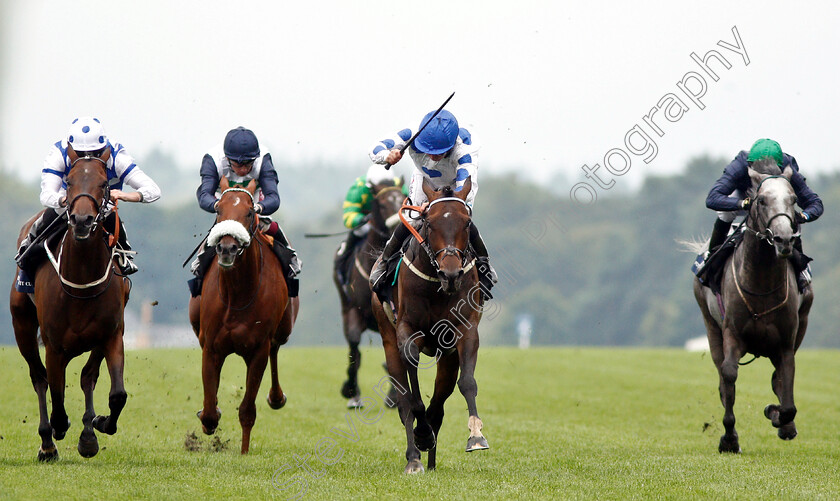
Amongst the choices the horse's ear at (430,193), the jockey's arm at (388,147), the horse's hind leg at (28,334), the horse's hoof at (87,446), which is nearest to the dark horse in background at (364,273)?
the jockey's arm at (388,147)

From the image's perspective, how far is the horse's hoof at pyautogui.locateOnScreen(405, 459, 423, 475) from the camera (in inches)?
333

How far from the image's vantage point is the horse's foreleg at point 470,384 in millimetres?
7809

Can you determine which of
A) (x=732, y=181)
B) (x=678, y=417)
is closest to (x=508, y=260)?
(x=678, y=417)

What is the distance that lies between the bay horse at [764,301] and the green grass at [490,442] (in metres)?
0.52

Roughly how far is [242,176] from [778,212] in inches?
186

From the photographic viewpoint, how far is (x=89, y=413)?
9.28 meters

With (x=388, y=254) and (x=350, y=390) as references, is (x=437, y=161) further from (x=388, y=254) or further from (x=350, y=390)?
(x=350, y=390)

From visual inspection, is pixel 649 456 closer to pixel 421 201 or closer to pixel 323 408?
pixel 421 201

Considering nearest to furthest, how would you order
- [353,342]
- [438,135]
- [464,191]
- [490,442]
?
[464,191] → [438,135] → [490,442] → [353,342]

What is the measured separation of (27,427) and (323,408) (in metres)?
4.00

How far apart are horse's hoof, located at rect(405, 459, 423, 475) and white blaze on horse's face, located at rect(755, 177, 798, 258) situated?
3491 mm

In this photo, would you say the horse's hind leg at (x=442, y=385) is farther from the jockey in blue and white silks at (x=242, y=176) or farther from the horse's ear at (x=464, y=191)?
the jockey in blue and white silks at (x=242, y=176)

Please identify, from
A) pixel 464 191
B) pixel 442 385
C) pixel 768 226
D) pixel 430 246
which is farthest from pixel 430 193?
pixel 768 226

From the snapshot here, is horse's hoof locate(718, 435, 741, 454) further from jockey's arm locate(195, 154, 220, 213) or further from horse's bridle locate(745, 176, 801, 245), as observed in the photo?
jockey's arm locate(195, 154, 220, 213)
